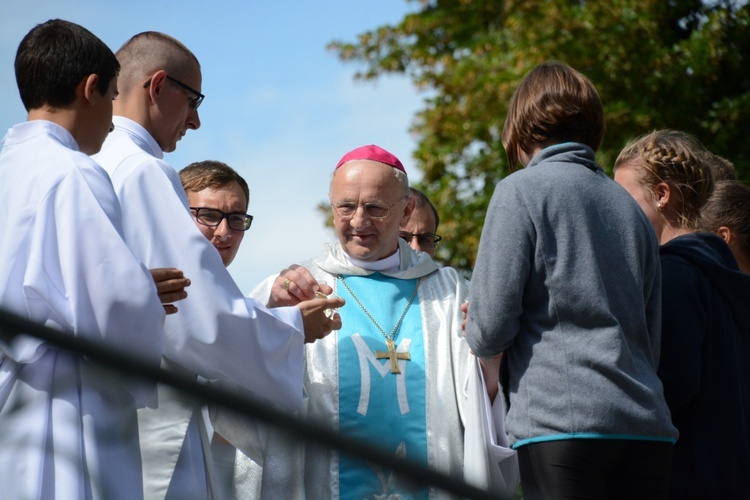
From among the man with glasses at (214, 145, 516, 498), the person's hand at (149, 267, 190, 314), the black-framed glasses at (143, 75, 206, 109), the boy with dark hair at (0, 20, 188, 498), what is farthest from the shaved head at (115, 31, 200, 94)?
the person's hand at (149, 267, 190, 314)

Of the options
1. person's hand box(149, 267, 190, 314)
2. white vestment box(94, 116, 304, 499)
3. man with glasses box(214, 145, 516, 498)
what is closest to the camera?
person's hand box(149, 267, 190, 314)

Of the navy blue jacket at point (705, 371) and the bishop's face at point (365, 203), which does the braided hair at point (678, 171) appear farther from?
the bishop's face at point (365, 203)

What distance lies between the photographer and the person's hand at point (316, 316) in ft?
13.5

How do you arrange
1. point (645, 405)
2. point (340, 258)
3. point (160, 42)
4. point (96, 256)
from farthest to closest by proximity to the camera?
1. point (340, 258)
2. point (160, 42)
3. point (645, 405)
4. point (96, 256)

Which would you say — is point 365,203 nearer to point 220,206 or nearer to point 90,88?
point 220,206

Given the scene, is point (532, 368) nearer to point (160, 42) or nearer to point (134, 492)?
point (134, 492)

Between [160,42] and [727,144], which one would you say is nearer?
[160,42]

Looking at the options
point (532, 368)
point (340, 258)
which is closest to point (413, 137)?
point (340, 258)

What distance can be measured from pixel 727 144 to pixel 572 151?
9643mm

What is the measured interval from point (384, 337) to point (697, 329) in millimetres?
1813

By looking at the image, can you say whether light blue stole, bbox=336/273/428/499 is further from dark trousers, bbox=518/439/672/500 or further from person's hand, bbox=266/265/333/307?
dark trousers, bbox=518/439/672/500

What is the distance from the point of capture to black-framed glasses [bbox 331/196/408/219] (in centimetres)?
539

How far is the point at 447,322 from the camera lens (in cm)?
544

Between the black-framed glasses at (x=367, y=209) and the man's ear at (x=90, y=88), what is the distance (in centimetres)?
200
